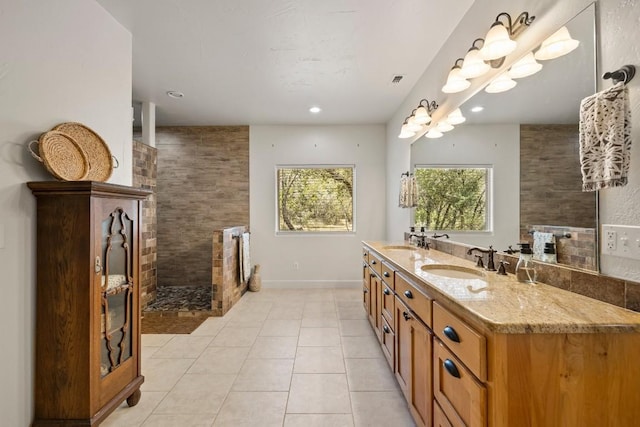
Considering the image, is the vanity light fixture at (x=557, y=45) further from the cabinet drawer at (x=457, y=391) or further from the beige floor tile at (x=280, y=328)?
the beige floor tile at (x=280, y=328)

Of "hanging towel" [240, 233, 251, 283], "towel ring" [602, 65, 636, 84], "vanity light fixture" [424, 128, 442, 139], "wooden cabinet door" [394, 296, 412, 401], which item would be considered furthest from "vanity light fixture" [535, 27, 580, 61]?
"hanging towel" [240, 233, 251, 283]

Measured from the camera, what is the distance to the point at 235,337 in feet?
9.95

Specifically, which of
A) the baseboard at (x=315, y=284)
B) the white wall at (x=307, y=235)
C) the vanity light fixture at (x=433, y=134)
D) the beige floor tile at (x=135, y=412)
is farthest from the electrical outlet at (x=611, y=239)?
the baseboard at (x=315, y=284)

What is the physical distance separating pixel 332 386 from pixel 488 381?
1.45 metres

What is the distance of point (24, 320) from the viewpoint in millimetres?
1542

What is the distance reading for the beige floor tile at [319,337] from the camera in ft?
9.41

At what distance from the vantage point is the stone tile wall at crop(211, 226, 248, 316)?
12.1 ft

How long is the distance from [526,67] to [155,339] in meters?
3.75

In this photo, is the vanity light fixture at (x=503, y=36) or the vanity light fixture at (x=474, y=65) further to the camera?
the vanity light fixture at (x=474, y=65)

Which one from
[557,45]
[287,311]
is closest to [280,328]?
[287,311]

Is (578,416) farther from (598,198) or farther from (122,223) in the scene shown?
(122,223)

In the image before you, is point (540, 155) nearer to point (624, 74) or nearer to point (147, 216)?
point (624, 74)

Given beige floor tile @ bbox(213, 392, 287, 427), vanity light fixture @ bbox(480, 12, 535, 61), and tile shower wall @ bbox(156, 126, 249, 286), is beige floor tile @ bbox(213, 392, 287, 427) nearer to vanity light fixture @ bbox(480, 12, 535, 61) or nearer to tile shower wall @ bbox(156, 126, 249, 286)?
vanity light fixture @ bbox(480, 12, 535, 61)

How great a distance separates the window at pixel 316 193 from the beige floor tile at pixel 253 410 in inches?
124
